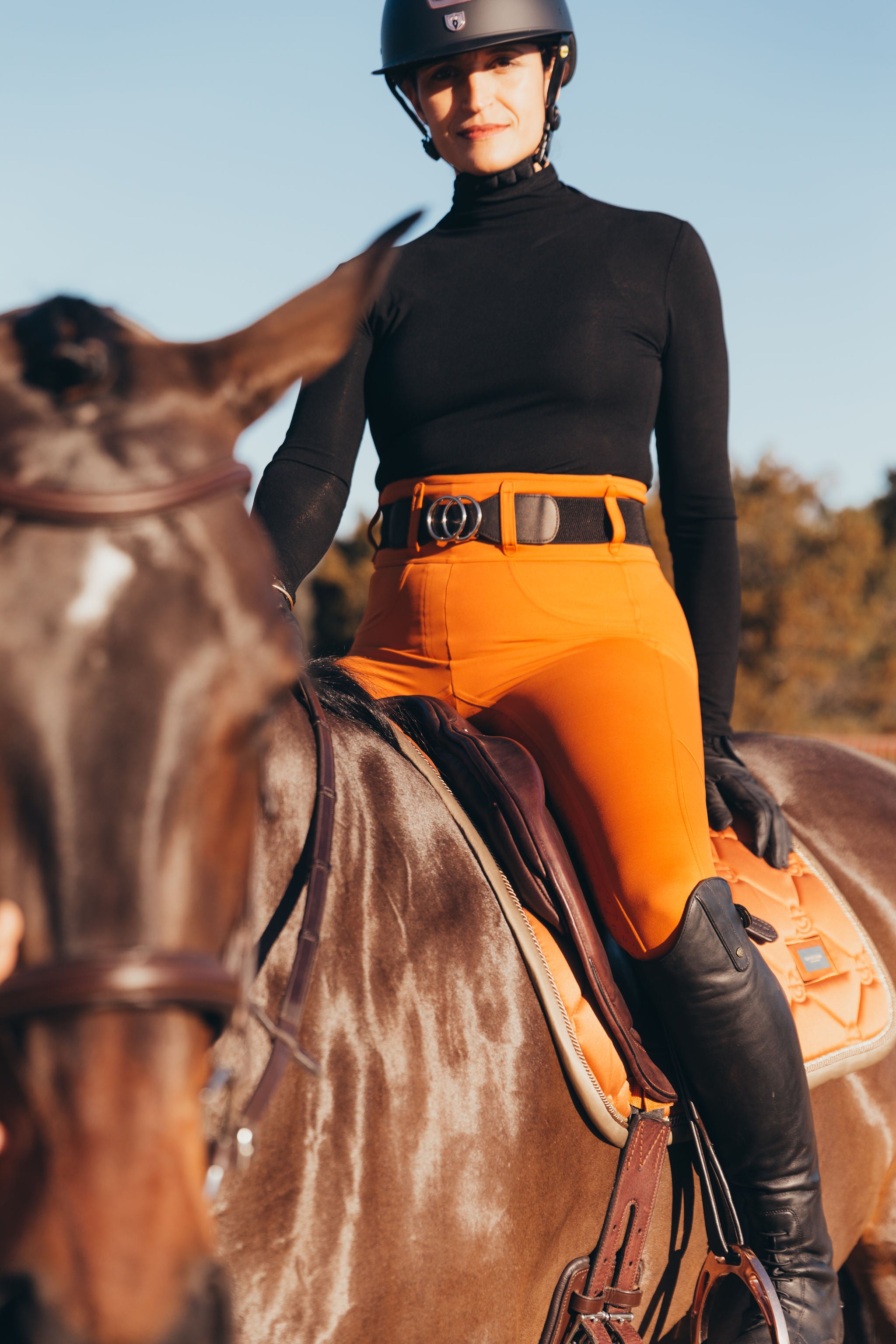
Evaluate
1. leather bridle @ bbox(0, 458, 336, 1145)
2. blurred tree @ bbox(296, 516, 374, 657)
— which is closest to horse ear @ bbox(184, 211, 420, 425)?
leather bridle @ bbox(0, 458, 336, 1145)

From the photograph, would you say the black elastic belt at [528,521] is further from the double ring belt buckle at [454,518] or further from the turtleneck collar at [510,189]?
the turtleneck collar at [510,189]

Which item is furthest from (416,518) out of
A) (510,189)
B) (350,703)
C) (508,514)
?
(510,189)

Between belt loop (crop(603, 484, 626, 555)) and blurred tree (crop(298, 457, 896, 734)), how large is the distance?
81.1 ft

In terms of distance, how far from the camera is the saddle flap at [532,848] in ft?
7.02

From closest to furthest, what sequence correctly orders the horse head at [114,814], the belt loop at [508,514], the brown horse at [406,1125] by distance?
the horse head at [114,814] < the brown horse at [406,1125] < the belt loop at [508,514]

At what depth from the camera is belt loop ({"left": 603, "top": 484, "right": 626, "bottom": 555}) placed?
2461mm

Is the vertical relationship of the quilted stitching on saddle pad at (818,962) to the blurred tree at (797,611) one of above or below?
above

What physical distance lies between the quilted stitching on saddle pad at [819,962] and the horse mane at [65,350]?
1.76m

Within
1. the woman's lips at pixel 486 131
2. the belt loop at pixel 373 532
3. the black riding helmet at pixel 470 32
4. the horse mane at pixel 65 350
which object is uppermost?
the black riding helmet at pixel 470 32

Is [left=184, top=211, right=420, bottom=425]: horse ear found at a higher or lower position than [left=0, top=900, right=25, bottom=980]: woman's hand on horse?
higher

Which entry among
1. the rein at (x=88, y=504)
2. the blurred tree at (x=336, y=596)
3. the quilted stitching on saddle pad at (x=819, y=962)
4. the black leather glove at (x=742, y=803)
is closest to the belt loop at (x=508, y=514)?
the black leather glove at (x=742, y=803)

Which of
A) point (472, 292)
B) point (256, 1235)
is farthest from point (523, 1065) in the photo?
point (472, 292)

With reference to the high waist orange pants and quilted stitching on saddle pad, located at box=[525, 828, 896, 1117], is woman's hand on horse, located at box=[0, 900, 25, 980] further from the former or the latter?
quilted stitching on saddle pad, located at box=[525, 828, 896, 1117]

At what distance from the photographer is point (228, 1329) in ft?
3.74
